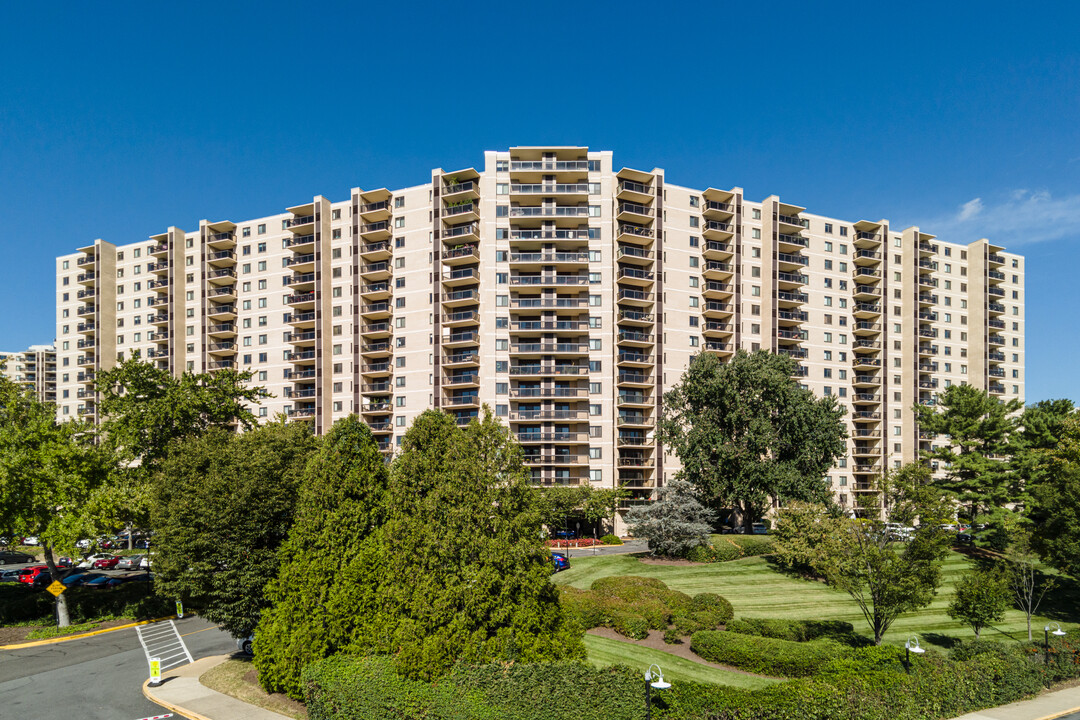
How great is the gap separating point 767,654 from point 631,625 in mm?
5654

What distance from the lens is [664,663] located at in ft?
71.9

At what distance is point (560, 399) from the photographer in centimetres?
6366

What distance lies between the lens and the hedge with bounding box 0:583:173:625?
32.2 meters

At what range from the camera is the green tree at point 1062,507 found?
31.4 meters

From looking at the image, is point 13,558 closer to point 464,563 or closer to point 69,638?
point 69,638

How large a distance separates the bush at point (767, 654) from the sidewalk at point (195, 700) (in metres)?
15.5

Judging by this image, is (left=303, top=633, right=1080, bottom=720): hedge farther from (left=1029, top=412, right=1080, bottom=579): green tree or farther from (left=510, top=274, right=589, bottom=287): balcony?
(left=510, top=274, right=589, bottom=287): balcony

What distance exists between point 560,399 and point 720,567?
91.7 ft

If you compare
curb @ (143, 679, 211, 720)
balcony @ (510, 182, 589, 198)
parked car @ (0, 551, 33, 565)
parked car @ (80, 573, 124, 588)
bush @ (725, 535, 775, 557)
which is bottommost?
parked car @ (0, 551, 33, 565)

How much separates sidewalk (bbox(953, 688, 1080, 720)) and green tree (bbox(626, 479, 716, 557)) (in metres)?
21.3

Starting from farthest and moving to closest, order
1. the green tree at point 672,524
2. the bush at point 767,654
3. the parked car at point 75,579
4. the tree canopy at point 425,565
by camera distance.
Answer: the green tree at point 672,524, the parked car at point 75,579, the bush at point 767,654, the tree canopy at point 425,565

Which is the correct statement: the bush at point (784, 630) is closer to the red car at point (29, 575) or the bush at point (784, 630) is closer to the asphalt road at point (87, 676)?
the asphalt road at point (87, 676)

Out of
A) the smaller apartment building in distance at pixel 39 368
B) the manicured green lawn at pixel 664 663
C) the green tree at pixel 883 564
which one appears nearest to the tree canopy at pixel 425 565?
the manicured green lawn at pixel 664 663

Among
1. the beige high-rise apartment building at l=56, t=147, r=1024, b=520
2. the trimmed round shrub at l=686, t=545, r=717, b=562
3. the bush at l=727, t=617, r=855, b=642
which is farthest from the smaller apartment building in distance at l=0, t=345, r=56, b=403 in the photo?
the bush at l=727, t=617, r=855, b=642
